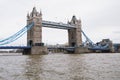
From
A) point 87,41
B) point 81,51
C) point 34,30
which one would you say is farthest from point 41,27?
point 87,41

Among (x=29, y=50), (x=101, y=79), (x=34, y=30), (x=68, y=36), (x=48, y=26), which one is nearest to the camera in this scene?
(x=101, y=79)

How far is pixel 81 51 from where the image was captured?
4513 inches

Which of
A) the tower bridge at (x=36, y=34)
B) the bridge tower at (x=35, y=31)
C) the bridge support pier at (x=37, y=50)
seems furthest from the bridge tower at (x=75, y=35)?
the bridge support pier at (x=37, y=50)

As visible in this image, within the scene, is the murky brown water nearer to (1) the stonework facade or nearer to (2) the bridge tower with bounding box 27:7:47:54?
(2) the bridge tower with bounding box 27:7:47:54

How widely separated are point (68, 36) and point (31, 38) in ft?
112

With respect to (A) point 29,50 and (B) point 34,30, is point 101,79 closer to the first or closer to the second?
(A) point 29,50

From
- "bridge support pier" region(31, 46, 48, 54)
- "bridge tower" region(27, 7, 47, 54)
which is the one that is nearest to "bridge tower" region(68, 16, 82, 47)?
"bridge tower" region(27, 7, 47, 54)

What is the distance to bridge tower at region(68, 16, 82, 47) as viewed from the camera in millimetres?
131500

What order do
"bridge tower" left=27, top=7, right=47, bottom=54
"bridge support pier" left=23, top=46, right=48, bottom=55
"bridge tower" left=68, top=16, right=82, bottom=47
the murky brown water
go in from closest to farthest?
the murky brown water → "bridge support pier" left=23, top=46, right=48, bottom=55 → "bridge tower" left=27, top=7, right=47, bottom=54 → "bridge tower" left=68, top=16, right=82, bottom=47

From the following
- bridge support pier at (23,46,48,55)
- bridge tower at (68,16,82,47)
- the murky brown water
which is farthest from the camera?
bridge tower at (68,16,82,47)

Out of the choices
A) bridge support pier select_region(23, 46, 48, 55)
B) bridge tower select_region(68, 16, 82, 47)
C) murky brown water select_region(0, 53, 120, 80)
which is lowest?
murky brown water select_region(0, 53, 120, 80)

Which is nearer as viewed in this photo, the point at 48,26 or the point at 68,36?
the point at 48,26

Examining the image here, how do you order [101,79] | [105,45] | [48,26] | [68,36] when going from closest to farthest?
[101,79] < [48,26] < [68,36] < [105,45]

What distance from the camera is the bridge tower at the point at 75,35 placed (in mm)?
131500
